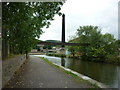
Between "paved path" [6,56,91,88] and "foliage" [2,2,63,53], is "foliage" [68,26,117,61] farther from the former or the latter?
"foliage" [2,2,63,53]

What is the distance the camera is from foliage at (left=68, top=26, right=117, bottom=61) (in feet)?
109

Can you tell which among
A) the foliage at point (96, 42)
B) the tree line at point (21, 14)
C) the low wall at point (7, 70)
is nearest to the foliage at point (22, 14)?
the tree line at point (21, 14)

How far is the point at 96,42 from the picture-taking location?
117 feet

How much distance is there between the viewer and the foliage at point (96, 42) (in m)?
33.3

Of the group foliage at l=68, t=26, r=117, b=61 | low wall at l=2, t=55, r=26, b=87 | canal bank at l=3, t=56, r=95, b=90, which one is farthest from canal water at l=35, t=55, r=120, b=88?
foliage at l=68, t=26, r=117, b=61

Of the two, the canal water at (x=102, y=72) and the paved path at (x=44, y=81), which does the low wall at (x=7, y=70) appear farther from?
the canal water at (x=102, y=72)

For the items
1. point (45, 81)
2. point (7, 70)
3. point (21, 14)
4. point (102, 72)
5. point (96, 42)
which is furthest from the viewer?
point (96, 42)

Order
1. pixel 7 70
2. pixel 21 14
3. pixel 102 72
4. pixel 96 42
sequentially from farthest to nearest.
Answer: pixel 96 42 → pixel 102 72 → pixel 7 70 → pixel 21 14

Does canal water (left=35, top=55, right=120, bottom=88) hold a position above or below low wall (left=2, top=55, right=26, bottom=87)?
below

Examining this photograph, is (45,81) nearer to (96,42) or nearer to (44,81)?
(44,81)

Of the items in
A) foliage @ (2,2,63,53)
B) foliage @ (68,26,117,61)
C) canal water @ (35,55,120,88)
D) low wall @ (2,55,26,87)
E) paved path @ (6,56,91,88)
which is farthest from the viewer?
foliage @ (68,26,117,61)

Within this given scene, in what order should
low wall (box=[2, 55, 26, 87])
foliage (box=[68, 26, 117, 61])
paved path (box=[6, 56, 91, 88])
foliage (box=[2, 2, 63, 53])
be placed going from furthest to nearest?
foliage (box=[68, 26, 117, 61]) < paved path (box=[6, 56, 91, 88]) < low wall (box=[2, 55, 26, 87]) < foliage (box=[2, 2, 63, 53])

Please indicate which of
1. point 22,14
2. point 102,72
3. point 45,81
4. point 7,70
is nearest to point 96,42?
point 102,72

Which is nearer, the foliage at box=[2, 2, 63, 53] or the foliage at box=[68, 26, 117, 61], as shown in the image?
the foliage at box=[2, 2, 63, 53]
